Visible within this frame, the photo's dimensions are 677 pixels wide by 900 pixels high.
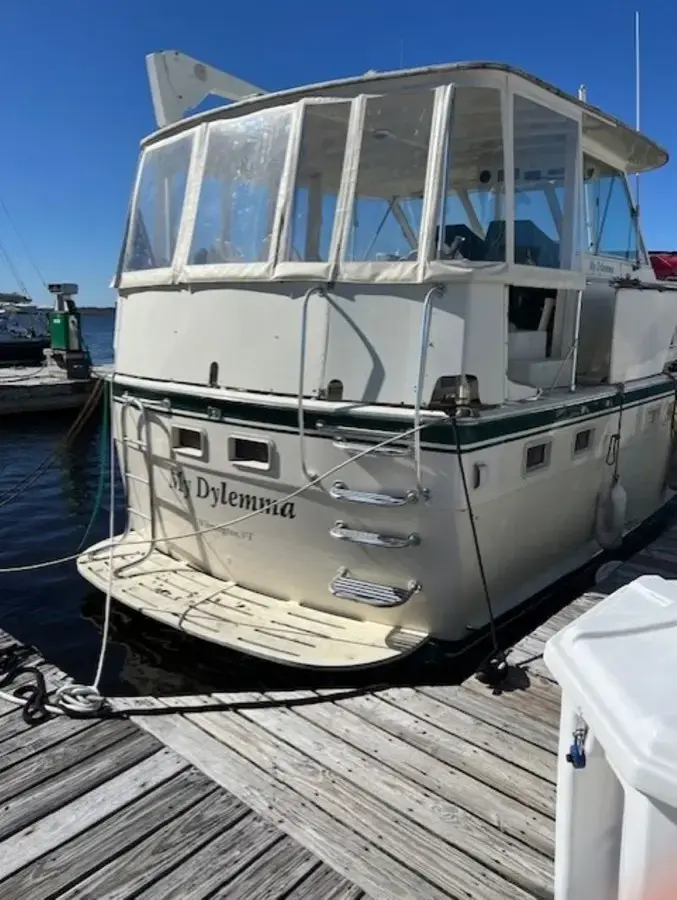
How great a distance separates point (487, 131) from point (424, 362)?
203 centimetres

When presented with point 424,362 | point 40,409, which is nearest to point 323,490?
point 424,362

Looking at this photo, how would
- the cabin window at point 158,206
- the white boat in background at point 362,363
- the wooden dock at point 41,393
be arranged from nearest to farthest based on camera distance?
the white boat in background at point 362,363 < the cabin window at point 158,206 < the wooden dock at point 41,393

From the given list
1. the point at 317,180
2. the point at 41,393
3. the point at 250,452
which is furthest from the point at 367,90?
the point at 41,393

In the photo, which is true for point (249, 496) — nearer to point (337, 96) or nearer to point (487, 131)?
point (337, 96)

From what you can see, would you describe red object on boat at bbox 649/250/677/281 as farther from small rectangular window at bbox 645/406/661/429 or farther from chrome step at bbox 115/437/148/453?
chrome step at bbox 115/437/148/453

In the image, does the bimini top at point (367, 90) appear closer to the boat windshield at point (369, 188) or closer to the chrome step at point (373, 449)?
the boat windshield at point (369, 188)

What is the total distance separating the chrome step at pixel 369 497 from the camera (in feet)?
14.6

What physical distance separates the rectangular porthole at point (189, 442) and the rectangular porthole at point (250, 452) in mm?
267

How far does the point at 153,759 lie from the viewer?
3275mm

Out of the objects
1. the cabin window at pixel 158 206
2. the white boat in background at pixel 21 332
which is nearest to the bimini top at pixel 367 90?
the cabin window at pixel 158 206

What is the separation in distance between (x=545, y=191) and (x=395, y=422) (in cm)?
239

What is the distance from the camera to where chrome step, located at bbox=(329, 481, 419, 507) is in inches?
175

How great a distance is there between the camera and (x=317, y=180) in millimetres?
5324

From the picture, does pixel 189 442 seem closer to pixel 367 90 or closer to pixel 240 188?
pixel 240 188
